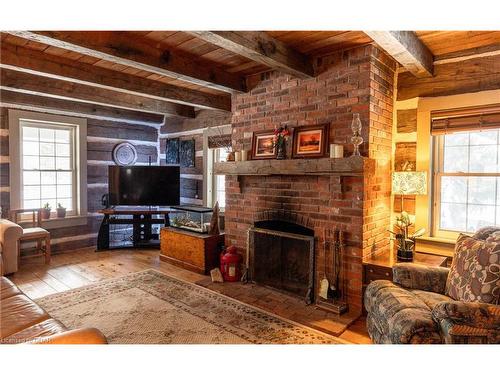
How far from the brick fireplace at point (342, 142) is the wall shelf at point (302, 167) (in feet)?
0.18

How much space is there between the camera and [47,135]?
5000 mm

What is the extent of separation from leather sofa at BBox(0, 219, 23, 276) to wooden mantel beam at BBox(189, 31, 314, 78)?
11.1 feet

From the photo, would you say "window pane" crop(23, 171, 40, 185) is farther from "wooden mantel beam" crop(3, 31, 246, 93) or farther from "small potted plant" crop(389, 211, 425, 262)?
"small potted plant" crop(389, 211, 425, 262)

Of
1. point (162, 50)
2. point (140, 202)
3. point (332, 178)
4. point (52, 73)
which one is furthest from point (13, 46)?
point (332, 178)

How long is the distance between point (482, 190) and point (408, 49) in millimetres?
1597

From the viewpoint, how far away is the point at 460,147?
3182 millimetres

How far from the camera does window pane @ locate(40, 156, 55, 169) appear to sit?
4.95 m

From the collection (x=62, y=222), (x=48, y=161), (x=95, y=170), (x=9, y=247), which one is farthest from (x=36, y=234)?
(x=95, y=170)

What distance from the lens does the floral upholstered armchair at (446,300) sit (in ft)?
5.58

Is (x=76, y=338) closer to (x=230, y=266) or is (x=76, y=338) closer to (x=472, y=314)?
(x=472, y=314)

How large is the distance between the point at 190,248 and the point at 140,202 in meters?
1.66

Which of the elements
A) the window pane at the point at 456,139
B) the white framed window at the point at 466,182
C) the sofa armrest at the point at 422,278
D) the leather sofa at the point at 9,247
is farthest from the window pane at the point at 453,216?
the leather sofa at the point at 9,247
